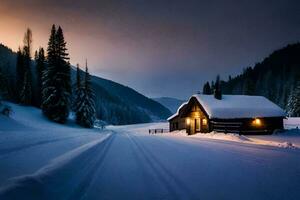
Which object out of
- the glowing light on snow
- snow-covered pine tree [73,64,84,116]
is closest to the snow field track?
the glowing light on snow

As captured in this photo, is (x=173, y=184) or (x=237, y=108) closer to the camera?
(x=173, y=184)

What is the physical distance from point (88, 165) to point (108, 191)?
3.61 meters

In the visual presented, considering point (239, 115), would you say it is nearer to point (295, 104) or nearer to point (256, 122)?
point (256, 122)

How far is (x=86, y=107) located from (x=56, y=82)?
8.11 m

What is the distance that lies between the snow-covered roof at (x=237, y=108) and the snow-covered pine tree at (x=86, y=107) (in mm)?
25213

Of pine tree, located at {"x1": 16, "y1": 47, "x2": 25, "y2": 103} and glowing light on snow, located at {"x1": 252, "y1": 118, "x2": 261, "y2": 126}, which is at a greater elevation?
pine tree, located at {"x1": 16, "y1": 47, "x2": 25, "y2": 103}

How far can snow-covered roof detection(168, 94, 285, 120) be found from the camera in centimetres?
3803

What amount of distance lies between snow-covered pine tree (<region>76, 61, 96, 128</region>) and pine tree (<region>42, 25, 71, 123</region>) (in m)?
4.30

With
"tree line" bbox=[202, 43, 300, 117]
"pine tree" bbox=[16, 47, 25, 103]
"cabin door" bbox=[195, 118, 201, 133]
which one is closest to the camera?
"cabin door" bbox=[195, 118, 201, 133]

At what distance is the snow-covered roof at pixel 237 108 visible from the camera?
38.0 meters

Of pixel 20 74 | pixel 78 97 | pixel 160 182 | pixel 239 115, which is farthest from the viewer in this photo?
pixel 20 74

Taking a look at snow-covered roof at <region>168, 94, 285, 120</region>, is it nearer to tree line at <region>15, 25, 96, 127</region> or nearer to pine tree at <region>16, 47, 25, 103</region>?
tree line at <region>15, 25, 96, 127</region>

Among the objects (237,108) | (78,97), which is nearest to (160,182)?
(237,108)

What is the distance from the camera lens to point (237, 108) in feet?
127
